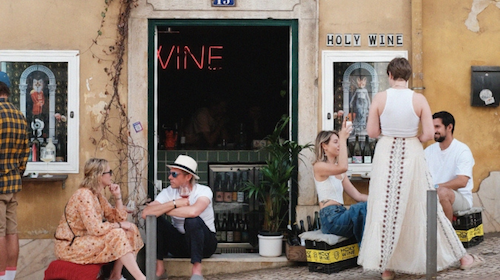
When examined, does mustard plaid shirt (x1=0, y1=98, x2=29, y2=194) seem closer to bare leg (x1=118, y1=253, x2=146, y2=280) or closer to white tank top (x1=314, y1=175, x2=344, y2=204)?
bare leg (x1=118, y1=253, x2=146, y2=280)

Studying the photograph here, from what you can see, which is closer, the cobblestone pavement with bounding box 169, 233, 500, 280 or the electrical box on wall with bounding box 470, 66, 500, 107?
the cobblestone pavement with bounding box 169, 233, 500, 280

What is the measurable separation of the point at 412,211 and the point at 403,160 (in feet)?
1.46

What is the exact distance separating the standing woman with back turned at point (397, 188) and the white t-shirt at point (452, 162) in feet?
3.86

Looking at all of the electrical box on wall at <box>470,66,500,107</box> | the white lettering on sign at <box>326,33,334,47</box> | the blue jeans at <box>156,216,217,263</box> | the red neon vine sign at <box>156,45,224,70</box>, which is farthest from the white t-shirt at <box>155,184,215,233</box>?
the red neon vine sign at <box>156,45,224,70</box>

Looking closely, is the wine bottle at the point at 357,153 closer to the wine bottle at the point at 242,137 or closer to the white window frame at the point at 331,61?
the white window frame at the point at 331,61

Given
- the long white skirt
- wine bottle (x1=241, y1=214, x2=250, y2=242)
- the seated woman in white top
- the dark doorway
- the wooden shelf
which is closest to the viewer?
the long white skirt

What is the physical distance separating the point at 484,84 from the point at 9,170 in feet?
16.7

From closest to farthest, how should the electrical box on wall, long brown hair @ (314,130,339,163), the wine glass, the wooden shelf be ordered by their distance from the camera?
long brown hair @ (314,130,339,163) < the wine glass < the wooden shelf < the electrical box on wall

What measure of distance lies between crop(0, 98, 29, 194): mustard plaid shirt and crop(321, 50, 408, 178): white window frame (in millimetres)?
3221

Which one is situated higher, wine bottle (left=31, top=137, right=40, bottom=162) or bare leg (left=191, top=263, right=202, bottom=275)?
wine bottle (left=31, top=137, right=40, bottom=162)

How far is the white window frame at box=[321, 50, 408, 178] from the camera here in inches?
317

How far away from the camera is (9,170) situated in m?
6.78

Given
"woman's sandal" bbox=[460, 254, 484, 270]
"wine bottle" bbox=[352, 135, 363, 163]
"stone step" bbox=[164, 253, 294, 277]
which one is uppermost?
"wine bottle" bbox=[352, 135, 363, 163]

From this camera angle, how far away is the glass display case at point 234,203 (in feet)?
29.5
